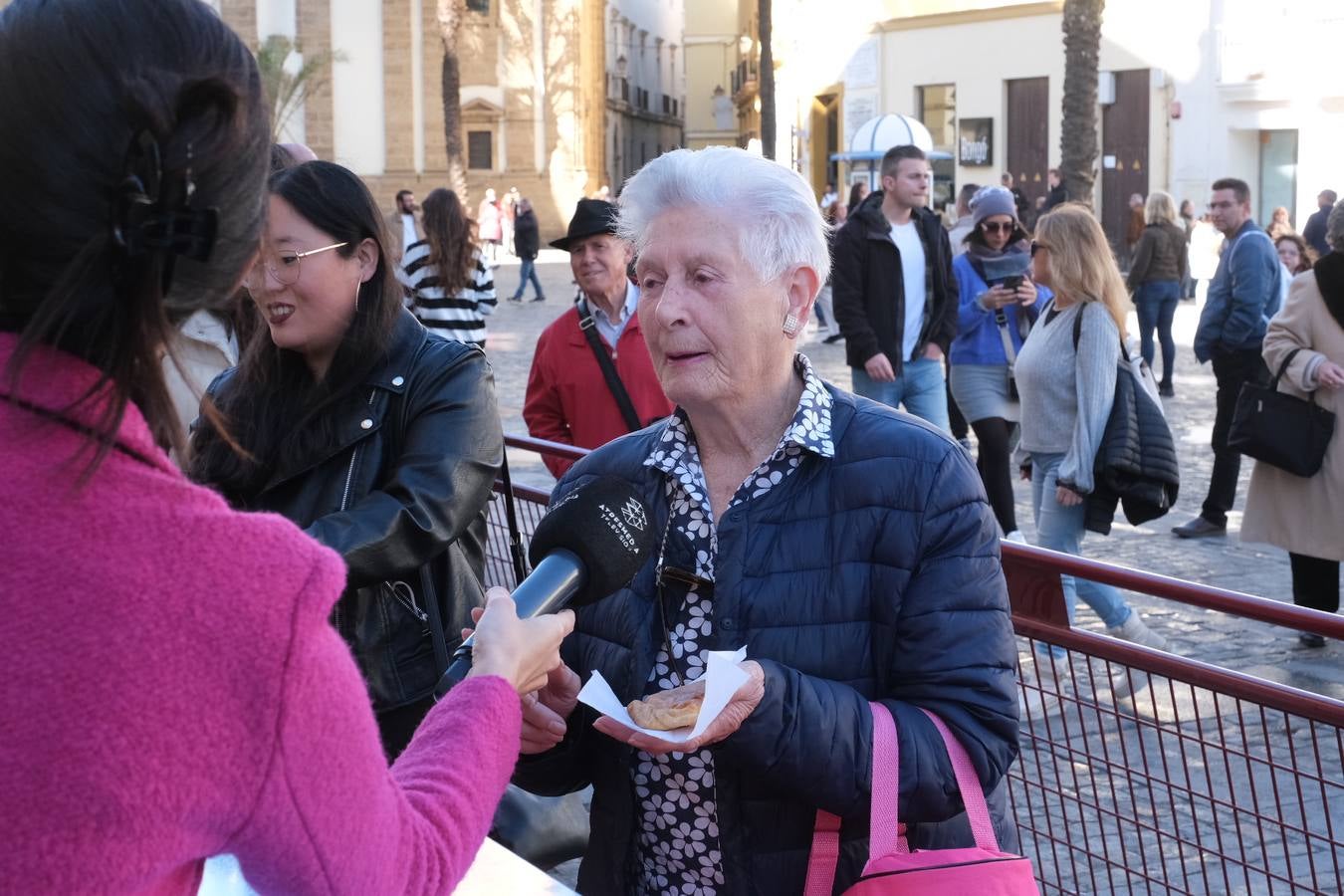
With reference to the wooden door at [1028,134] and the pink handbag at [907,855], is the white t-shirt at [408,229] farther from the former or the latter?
the wooden door at [1028,134]

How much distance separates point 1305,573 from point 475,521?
197 inches

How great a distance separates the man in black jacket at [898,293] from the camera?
970cm

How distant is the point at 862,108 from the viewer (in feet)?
139

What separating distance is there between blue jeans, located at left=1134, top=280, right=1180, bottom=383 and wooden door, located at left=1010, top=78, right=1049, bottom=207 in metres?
23.0

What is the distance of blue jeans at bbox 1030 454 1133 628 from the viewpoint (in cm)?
659

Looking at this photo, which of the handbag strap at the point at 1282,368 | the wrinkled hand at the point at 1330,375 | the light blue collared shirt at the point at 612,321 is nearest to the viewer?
the light blue collared shirt at the point at 612,321

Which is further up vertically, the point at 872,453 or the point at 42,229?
the point at 42,229

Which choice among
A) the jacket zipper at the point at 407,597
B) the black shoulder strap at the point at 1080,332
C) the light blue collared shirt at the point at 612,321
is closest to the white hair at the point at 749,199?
the jacket zipper at the point at 407,597

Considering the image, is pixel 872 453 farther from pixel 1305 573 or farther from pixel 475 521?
Answer: pixel 1305 573

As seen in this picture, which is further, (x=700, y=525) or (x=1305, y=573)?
(x=1305, y=573)

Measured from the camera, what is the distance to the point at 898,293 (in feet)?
31.9

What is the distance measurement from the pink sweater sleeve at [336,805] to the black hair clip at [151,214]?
33cm

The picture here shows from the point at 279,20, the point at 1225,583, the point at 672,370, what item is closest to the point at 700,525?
the point at 672,370

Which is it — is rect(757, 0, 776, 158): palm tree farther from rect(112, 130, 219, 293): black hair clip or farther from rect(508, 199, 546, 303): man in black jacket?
rect(112, 130, 219, 293): black hair clip
